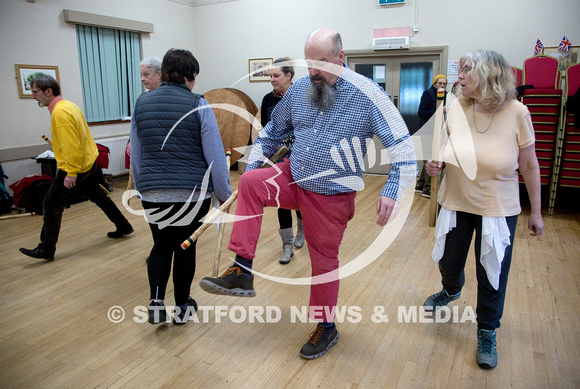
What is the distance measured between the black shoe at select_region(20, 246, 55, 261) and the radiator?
9.99 feet

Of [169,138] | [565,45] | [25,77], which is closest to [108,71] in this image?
[25,77]

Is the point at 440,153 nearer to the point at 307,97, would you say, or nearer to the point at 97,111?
the point at 307,97

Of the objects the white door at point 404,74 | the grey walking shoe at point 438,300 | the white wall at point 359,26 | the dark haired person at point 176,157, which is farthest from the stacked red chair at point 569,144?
the dark haired person at point 176,157

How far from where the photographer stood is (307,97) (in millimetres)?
2141

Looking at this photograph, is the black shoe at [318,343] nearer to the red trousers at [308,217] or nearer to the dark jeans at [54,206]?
the red trousers at [308,217]

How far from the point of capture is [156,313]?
8.38ft

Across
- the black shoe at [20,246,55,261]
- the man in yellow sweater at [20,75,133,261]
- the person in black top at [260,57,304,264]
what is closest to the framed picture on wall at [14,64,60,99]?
the man in yellow sweater at [20,75,133,261]

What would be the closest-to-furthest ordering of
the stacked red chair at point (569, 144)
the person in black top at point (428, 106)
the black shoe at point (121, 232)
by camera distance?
the black shoe at point (121, 232) < the stacked red chair at point (569, 144) < the person in black top at point (428, 106)

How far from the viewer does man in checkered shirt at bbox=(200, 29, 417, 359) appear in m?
2.00

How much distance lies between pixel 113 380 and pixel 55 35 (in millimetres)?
5397

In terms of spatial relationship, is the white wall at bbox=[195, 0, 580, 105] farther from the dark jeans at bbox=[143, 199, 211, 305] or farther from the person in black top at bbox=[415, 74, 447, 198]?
the dark jeans at bbox=[143, 199, 211, 305]

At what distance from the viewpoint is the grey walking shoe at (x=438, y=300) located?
8.96 ft

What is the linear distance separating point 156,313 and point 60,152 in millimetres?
1873

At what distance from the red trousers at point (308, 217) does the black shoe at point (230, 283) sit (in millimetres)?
96
